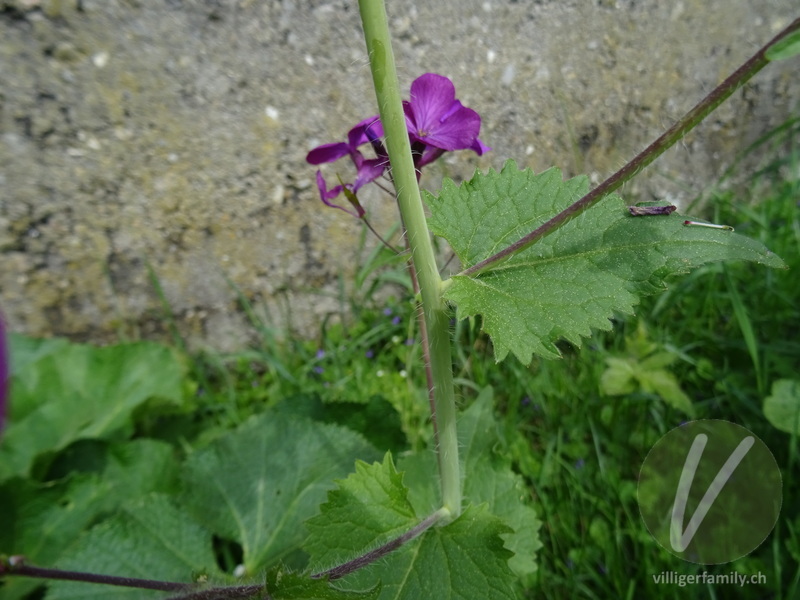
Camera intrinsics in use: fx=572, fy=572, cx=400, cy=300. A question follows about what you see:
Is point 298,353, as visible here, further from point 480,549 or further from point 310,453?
point 480,549

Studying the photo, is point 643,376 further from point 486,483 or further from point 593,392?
point 486,483

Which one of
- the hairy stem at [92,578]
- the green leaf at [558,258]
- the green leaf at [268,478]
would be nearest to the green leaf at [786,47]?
the green leaf at [558,258]

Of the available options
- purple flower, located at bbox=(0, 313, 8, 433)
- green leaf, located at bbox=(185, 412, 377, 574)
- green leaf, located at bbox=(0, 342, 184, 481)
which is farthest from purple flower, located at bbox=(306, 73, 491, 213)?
green leaf, located at bbox=(0, 342, 184, 481)

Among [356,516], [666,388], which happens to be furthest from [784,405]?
[356,516]

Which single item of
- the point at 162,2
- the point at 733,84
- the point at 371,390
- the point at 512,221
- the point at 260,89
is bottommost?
the point at 371,390

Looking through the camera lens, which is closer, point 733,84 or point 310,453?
point 733,84

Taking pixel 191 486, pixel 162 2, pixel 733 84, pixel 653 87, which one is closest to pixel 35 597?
pixel 191 486

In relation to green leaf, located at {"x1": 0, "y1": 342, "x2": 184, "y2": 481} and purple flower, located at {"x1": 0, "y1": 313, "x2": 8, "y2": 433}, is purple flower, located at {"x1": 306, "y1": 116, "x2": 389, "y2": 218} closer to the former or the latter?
purple flower, located at {"x1": 0, "y1": 313, "x2": 8, "y2": 433}
